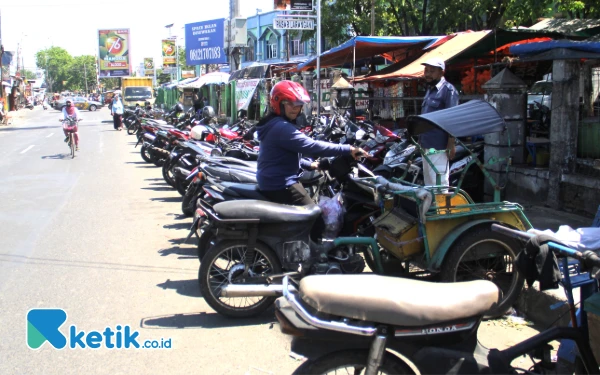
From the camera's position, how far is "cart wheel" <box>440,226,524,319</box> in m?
4.34

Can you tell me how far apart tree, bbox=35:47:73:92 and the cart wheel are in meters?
122

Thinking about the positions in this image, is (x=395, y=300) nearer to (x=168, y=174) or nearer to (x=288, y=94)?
(x=288, y=94)

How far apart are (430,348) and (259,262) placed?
2.20m

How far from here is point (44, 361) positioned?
3.83 meters

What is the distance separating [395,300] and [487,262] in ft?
8.25

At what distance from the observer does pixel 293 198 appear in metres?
4.91

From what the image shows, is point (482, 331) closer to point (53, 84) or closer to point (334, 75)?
point (334, 75)

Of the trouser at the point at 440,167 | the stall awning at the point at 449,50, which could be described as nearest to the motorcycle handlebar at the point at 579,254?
the trouser at the point at 440,167

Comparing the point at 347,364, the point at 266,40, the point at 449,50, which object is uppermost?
the point at 266,40

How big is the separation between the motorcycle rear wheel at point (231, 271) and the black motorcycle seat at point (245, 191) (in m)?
0.59

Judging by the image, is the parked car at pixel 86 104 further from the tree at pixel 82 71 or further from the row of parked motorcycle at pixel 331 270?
the tree at pixel 82 71

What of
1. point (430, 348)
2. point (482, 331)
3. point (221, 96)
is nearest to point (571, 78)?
point (482, 331)

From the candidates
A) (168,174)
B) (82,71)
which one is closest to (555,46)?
(168,174)

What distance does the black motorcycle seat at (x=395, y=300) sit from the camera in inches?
93.5
